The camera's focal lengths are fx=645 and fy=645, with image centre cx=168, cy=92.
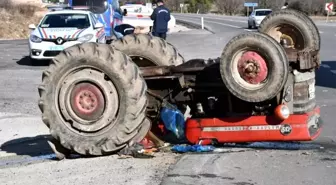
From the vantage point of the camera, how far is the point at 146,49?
25.7 ft

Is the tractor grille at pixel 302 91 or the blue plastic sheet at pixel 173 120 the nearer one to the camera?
the tractor grille at pixel 302 91

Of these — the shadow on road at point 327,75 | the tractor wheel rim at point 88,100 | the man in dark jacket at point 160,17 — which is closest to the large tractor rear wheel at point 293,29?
the tractor wheel rim at point 88,100

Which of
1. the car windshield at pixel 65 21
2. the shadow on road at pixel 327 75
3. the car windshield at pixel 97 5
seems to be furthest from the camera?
the car windshield at pixel 97 5

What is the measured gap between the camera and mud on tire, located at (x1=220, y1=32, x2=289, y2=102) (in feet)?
21.5

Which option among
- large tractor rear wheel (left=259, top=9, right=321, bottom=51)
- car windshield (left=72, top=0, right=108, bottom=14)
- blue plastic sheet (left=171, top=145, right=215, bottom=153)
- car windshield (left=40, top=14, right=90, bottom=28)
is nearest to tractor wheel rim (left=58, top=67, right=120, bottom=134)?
blue plastic sheet (left=171, top=145, right=215, bottom=153)

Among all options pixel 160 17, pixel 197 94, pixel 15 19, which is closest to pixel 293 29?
pixel 197 94

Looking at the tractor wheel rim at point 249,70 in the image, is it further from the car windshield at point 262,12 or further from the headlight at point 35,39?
the car windshield at point 262,12

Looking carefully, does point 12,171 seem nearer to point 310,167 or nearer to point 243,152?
point 243,152

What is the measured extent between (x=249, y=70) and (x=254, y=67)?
68 mm

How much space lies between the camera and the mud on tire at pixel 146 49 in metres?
7.81

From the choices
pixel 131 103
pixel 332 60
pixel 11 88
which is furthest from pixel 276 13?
pixel 332 60

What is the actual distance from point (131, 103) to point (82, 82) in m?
0.63

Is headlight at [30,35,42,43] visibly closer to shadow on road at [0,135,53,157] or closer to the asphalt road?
the asphalt road

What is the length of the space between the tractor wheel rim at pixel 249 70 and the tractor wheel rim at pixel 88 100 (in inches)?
51.7
